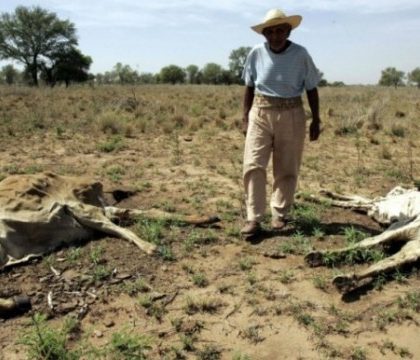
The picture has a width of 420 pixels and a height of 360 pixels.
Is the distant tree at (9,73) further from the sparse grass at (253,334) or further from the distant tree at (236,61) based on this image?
the sparse grass at (253,334)

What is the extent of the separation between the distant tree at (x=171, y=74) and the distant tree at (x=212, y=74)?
3.67 metres

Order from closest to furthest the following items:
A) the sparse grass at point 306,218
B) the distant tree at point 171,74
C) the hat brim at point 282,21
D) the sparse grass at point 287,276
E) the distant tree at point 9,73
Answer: the sparse grass at point 287,276
the hat brim at point 282,21
the sparse grass at point 306,218
the distant tree at point 9,73
the distant tree at point 171,74

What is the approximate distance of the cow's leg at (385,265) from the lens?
360 centimetres

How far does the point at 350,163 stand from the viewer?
781cm

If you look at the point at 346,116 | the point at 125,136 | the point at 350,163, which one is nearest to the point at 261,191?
the point at 350,163

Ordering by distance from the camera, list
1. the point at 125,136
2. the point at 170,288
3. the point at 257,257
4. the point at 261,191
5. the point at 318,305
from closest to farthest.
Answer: the point at 318,305
the point at 170,288
the point at 257,257
the point at 261,191
the point at 125,136

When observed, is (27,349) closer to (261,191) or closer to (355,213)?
(261,191)

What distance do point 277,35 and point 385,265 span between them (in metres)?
2.08

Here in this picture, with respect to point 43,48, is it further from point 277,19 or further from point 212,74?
point 277,19

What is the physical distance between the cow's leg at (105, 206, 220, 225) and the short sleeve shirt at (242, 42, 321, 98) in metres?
1.30

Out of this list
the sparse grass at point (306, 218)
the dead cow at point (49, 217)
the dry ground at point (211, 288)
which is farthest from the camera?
the sparse grass at point (306, 218)

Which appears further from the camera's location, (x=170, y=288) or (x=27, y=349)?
(x=170, y=288)

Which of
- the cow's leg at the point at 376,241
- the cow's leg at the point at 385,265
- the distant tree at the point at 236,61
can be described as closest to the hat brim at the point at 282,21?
the cow's leg at the point at 376,241

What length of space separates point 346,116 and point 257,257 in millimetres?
8474
